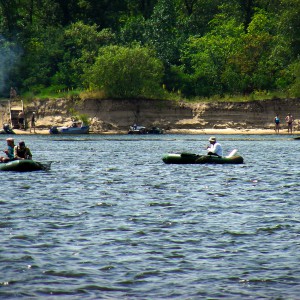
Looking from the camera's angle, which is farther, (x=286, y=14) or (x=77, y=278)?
(x=286, y=14)

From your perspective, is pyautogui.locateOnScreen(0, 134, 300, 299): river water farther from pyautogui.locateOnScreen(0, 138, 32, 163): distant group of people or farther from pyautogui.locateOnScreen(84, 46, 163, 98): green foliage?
pyautogui.locateOnScreen(84, 46, 163, 98): green foliage

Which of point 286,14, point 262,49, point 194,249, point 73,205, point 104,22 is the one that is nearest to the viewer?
point 194,249

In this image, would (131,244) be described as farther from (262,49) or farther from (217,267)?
(262,49)

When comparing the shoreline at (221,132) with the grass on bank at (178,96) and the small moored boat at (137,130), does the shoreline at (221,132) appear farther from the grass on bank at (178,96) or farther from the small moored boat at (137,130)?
the grass on bank at (178,96)

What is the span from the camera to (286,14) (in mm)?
96500

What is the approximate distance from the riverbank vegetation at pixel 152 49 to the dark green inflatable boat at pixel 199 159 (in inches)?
1895

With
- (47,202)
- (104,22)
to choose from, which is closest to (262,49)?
(104,22)

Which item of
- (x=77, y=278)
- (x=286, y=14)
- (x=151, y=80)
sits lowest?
(x=77, y=278)

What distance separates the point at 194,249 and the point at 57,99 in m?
80.1

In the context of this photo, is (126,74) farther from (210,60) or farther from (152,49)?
(210,60)

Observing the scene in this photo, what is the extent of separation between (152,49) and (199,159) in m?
56.5

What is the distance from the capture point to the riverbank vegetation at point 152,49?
324ft

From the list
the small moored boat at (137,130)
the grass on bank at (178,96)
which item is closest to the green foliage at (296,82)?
the grass on bank at (178,96)

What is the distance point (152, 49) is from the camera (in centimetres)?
10388
